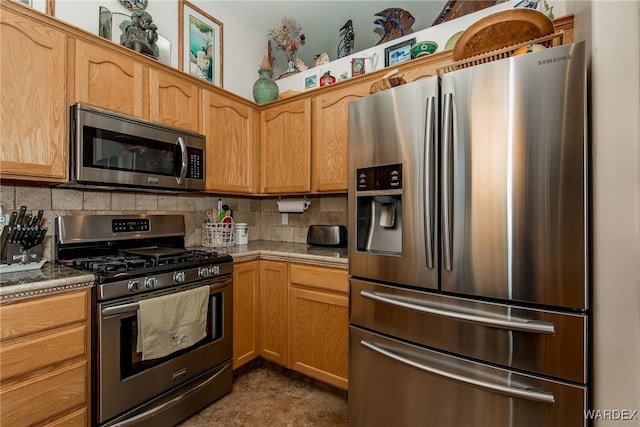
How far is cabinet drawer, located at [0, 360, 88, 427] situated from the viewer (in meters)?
1.14

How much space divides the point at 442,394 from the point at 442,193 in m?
0.82

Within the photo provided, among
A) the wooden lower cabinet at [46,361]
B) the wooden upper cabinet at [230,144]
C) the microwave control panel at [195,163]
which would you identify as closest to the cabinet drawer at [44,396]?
the wooden lower cabinet at [46,361]

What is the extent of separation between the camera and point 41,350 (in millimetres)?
1208

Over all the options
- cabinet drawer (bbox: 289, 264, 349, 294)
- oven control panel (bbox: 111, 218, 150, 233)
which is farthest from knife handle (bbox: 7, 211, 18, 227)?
cabinet drawer (bbox: 289, 264, 349, 294)

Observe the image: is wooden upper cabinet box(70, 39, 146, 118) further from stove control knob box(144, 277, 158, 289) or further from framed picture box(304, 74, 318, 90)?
framed picture box(304, 74, 318, 90)

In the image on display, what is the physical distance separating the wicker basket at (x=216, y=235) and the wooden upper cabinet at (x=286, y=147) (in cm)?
48

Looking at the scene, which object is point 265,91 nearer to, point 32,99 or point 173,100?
point 173,100

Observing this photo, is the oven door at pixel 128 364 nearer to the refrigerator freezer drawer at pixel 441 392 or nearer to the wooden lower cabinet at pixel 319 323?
the wooden lower cabinet at pixel 319 323

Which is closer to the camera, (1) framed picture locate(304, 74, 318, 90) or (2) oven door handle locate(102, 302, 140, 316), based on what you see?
(2) oven door handle locate(102, 302, 140, 316)

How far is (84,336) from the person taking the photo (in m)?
1.34

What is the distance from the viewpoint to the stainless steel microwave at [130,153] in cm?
156

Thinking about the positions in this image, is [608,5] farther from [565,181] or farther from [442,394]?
[442,394]

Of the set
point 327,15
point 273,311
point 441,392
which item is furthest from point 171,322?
point 327,15

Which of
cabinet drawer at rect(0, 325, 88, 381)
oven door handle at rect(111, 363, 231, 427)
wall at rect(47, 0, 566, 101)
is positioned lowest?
oven door handle at rect(111, 363, 231, 427)
